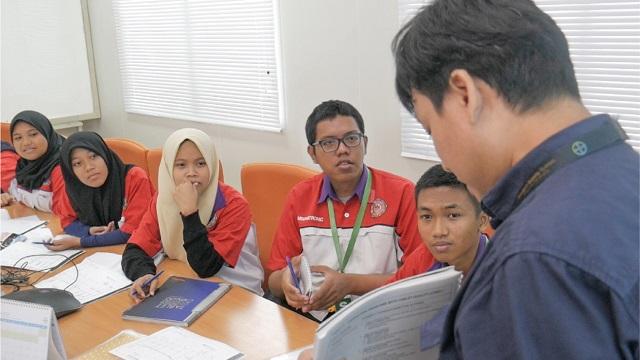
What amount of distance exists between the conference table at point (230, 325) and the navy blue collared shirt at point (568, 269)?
92 centimetres

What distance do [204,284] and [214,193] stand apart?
47 cm

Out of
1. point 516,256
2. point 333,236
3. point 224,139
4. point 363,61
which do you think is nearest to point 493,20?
point 516,256

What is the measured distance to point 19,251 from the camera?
2.33m

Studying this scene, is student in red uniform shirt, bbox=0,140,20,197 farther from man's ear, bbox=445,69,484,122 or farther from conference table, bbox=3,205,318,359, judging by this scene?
man's ear, bbox=445,69,484,122

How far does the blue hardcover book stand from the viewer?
1656 mm

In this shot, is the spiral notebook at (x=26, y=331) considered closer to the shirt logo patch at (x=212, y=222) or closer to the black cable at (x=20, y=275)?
the black cable at (x=20, y=275)

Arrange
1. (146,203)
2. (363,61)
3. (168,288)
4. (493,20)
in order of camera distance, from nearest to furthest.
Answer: (493,20) → (168,288) → (146,203) → (363,61)

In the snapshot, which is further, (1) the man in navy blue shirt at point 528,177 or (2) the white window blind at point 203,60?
(2) the white window blind at point 203,60

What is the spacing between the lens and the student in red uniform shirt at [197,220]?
2.09 metres

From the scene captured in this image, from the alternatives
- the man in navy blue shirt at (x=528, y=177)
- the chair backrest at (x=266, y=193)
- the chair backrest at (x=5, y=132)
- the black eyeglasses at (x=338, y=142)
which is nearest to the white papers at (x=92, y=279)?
the chair backrest at (x=266, y=193)

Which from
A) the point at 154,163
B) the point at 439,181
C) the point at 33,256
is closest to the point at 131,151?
the point at 154,163

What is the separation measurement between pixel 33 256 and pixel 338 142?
1.35 metres

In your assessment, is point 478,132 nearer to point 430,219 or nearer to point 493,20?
point 493,20

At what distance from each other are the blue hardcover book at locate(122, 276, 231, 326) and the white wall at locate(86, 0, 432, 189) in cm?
114
